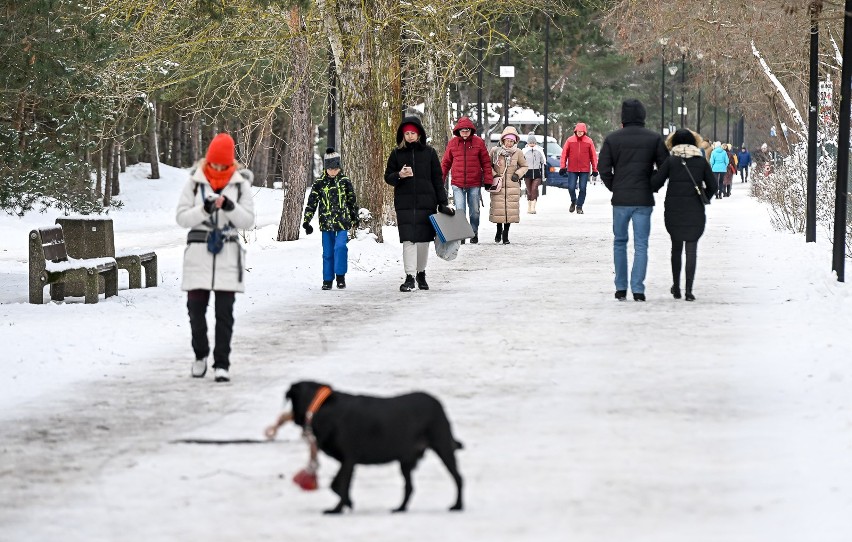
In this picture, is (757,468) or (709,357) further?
(709,357)

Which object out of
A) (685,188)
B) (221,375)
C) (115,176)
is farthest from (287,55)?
(115,176)

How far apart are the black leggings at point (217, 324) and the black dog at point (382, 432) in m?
3.88

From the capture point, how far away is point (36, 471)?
7.09m

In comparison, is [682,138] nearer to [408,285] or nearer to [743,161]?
[408,285]

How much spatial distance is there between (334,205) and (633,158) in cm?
317

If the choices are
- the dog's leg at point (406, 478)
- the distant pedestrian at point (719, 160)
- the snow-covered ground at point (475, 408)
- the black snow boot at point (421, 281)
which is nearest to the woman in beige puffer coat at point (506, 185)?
the snow-covered ground at point (475, 408)

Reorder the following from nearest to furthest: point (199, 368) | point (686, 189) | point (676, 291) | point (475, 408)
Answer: point (475, 408) < point (199, 368) < point (686, 189) < point (676, 291)

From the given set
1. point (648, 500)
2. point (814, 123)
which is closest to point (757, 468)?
point (648, 500)

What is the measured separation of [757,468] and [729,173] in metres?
40.3

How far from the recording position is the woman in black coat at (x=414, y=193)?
15672 millimetres

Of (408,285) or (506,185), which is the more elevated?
(506,185)

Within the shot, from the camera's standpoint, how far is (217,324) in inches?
386

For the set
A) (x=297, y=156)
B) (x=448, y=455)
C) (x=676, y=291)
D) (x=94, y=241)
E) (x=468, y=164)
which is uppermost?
(x=297, y=156)

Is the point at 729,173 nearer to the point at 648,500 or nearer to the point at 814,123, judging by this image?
the point at 814,123
